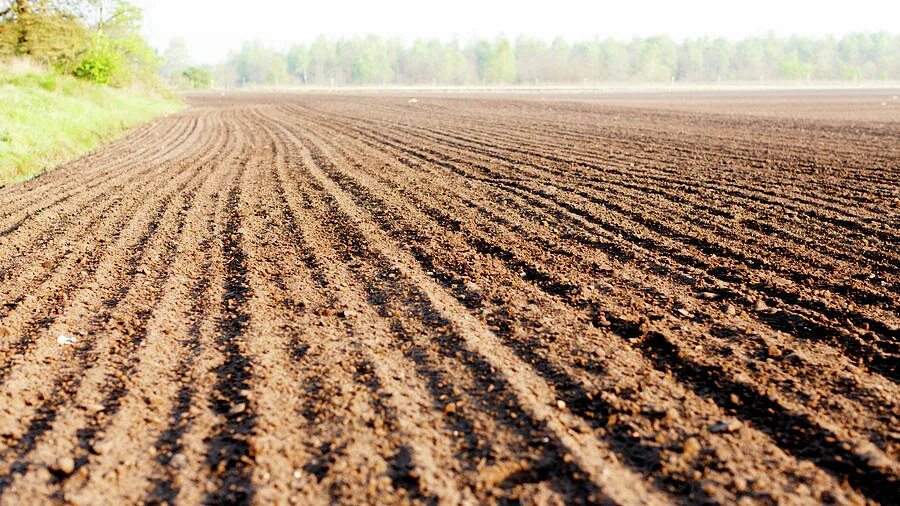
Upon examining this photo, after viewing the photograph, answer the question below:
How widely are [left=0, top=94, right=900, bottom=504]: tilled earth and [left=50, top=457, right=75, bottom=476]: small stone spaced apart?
0.05 ft

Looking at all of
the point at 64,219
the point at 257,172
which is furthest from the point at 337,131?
the point at 64,219

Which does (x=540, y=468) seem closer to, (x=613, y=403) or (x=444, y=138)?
(x=613, y=403)

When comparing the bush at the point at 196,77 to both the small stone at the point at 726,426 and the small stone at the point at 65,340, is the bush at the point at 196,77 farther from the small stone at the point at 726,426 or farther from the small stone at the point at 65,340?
the small stone at the point at 726,426

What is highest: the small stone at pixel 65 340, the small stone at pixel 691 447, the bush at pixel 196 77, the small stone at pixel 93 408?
the bush at pixel 196 77

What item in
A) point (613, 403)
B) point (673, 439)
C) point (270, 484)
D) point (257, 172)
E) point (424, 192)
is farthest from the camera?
point (257, 172)

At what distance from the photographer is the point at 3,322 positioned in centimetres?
486

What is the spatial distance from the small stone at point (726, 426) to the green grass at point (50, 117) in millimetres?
12109

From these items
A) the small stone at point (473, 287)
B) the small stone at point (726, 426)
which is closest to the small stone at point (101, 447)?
the small stone at point (726, 426)

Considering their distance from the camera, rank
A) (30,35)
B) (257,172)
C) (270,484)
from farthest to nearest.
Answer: (30,35) → (257,172) → (270,484)

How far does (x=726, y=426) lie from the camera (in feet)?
11.0

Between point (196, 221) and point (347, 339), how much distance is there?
420cm

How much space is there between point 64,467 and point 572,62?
4864 inches

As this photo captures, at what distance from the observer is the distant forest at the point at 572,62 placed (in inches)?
4574

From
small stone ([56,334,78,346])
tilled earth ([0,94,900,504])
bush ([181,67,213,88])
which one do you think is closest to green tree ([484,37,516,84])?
bush ([181,67,213,88])
